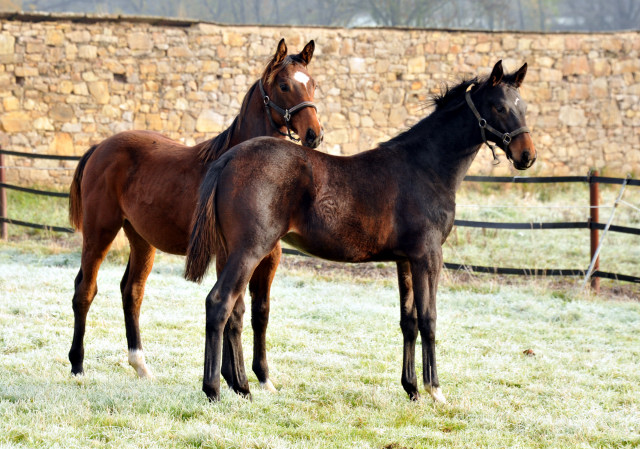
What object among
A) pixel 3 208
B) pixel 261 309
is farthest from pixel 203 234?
pixel 3 208

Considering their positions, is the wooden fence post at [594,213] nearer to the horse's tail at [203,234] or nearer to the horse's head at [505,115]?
the horse's head at [505,115]

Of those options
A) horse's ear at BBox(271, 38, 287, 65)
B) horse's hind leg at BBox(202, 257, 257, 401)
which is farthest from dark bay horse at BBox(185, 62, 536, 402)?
horse's ear at BBox(271, 38, 287, 65)

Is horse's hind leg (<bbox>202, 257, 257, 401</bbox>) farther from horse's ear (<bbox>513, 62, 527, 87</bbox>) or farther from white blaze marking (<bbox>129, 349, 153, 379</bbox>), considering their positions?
horse's ear (<bbox>513, 62, 527, 87</bbox>)

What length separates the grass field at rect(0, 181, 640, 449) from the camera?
159 inches

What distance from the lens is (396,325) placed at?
22.9 ft

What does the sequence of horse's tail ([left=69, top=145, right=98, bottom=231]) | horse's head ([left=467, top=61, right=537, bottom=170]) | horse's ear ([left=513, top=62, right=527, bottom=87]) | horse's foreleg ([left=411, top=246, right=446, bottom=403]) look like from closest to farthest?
1. horse's foreleg ([left=411, top=246, right=446, bottom=403])
2. horse's head ([left=467, top=61, right=537, bottom=170])
3. horse's ear ([left=513, top=62, right=527, bottom=87])
4. horse's tail ([left=69, top=145, right=98, bottom=231])

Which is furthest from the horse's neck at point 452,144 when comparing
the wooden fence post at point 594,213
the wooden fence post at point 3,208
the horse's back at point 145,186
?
the wooden fence post at point 3,208

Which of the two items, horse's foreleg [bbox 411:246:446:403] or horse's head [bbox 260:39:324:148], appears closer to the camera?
horse's foreleg [bbox 411:246:446:403]

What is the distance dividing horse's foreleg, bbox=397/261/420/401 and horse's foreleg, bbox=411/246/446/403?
3.6 inches

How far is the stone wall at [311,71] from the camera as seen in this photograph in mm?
13992

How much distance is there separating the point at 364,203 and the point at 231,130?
116 centimetres

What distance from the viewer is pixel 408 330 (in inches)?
190

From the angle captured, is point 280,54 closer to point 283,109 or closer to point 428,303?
point 283,109

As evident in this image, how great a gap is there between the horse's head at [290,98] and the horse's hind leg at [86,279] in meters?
1.32
